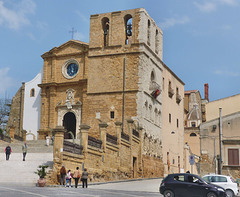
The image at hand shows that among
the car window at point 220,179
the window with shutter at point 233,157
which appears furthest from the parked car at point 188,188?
the window with shutter at point 233,157

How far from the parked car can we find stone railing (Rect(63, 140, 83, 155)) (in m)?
7.67

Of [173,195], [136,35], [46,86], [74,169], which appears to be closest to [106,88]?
[136,35]

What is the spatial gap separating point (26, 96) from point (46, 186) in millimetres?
24694

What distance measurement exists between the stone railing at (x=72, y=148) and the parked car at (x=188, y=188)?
7671mm

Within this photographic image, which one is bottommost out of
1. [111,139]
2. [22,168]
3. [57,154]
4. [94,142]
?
[22,168]

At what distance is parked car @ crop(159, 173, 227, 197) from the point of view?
17.3 metres

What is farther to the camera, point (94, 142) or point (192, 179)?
point (94, 142)

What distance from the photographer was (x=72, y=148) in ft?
80.9

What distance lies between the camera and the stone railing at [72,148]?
2402 centimetres

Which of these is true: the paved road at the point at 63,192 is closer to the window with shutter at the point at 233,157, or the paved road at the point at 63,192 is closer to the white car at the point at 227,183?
the white car at the point at 227,183

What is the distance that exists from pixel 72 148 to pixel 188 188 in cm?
896

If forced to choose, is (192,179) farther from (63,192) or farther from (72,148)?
(72,148)

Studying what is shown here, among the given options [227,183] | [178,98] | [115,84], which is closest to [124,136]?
[115,84]

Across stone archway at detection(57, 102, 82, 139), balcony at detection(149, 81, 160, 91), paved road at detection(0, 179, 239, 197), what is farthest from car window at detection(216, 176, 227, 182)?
stone archway at detection(57, 102, 82, 139)
